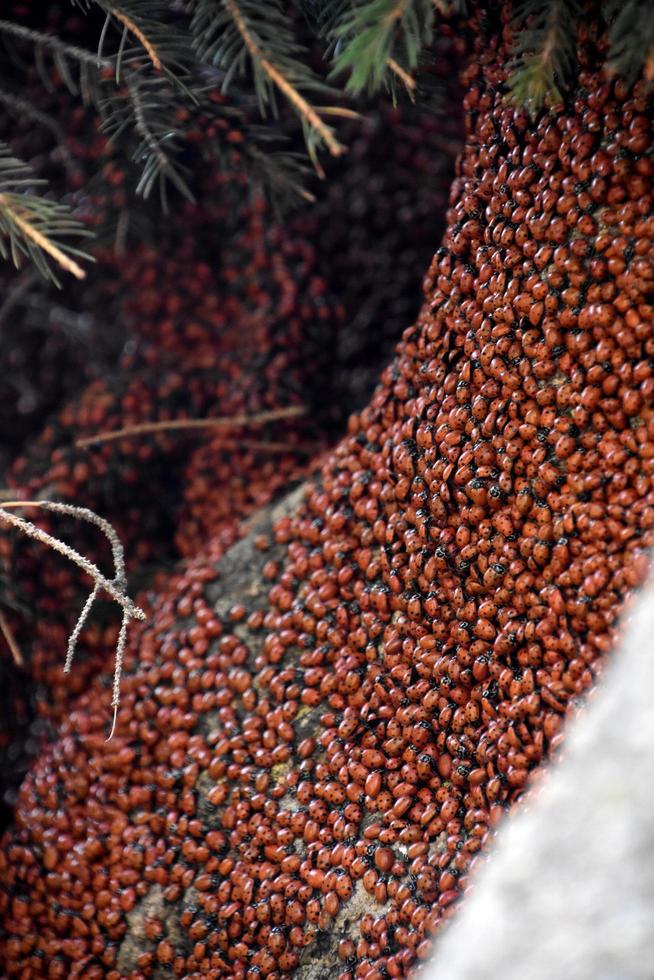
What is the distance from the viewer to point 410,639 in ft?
6.92

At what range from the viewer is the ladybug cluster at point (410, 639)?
1826mm

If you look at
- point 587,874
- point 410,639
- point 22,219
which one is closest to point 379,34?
point 22,219

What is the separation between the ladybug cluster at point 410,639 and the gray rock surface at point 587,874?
25.0 inches

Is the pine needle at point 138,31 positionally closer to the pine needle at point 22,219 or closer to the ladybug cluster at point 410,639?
the pine needle at point 22,219

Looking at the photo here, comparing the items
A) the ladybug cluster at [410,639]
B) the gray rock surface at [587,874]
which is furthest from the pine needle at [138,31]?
the gray rock surface at [587,874]

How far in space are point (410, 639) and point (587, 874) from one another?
41.5 inches

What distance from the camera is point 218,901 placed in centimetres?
221

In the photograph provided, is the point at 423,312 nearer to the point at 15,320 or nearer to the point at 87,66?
the point at 87,66

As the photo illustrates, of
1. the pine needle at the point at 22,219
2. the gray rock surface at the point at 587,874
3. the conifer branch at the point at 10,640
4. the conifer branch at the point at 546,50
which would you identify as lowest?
the conifer branch at the point at 10,640

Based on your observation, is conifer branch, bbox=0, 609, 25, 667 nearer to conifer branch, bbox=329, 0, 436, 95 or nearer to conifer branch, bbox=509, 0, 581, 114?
conifer branch, bbox=329, 0, 436, 95

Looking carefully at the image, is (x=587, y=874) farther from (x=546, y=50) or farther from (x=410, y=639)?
(x=546, y=50)

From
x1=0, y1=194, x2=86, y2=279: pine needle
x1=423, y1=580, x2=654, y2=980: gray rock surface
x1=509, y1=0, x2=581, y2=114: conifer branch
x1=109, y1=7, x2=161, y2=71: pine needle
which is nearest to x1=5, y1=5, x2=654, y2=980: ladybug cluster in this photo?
x1=509, y1=0, x2=581, y2=114: conifer branch

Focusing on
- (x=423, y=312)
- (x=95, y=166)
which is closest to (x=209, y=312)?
(x=95, y=166)

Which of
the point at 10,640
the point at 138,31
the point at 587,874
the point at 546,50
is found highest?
the point at 138,31
